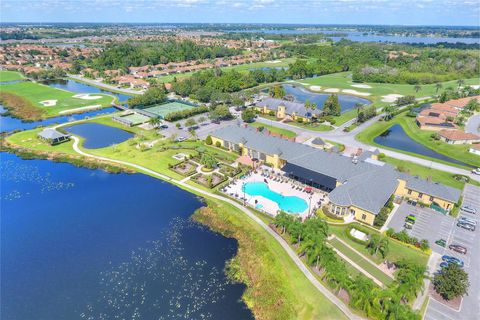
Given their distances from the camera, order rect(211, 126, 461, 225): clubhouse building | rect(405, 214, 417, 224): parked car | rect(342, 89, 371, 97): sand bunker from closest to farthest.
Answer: rect(405, 214, 417, 224): parked car
rect(211, 126, 461, 225): clubhouse building
rect(342, 89, 371, 97): sand bunker

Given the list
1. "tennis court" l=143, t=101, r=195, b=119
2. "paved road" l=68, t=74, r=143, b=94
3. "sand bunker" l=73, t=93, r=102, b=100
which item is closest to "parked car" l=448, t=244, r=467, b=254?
"tennis court" l=143, t=101, r=195, b=119

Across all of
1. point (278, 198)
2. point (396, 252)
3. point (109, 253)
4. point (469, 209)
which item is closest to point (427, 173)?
point (469, 209)

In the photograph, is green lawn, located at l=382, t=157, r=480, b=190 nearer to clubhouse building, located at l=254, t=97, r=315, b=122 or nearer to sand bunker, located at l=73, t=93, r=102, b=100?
clubhouse building, located at l=254, t=97, r=315, b=122

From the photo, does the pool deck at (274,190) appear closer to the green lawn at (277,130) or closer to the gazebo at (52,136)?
the green lawn at (277,130)

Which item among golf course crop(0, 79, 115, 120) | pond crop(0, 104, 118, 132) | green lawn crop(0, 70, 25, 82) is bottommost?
pond crop(0, 104, 118, 132)

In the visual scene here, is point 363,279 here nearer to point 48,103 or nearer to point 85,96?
point 48,103

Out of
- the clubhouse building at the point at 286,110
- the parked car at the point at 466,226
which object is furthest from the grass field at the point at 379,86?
the parked car at the point at 466,226
